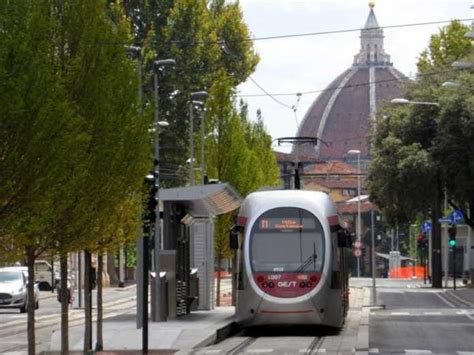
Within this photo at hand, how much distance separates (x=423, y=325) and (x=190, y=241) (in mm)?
9037

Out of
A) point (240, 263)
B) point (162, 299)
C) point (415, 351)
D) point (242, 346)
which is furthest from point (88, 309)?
point (162, 299)

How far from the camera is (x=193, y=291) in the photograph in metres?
45.4

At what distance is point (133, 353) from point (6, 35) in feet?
37.3

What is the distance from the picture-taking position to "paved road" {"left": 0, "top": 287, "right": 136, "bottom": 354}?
3512 cm

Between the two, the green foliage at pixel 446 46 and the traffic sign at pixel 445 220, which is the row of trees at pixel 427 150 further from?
the green foliage at pixel 446 46

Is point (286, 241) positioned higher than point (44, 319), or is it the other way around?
point (286, 241)

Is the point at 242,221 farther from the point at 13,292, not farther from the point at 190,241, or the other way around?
the point at 13,292

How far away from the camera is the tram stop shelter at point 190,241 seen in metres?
38.5

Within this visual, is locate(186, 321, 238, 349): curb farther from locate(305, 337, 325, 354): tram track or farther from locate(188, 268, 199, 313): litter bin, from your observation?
locate(188, 268, 199, 313): litter bin

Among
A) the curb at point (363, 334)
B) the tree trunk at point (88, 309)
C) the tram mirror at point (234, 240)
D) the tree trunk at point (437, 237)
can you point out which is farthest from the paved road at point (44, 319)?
the tree trunk at point (437, 237)

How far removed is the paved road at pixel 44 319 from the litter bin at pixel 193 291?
3.16 m

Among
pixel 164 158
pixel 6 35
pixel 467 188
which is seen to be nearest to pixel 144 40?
pixel 164 158

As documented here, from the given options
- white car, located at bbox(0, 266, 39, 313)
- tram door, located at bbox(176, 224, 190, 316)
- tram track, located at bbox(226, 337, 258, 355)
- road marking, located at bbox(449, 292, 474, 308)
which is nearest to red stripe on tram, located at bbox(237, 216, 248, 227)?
tram track, located at bbox(226, 337, 258, 355)

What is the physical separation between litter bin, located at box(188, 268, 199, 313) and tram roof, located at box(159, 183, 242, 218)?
2716mm
